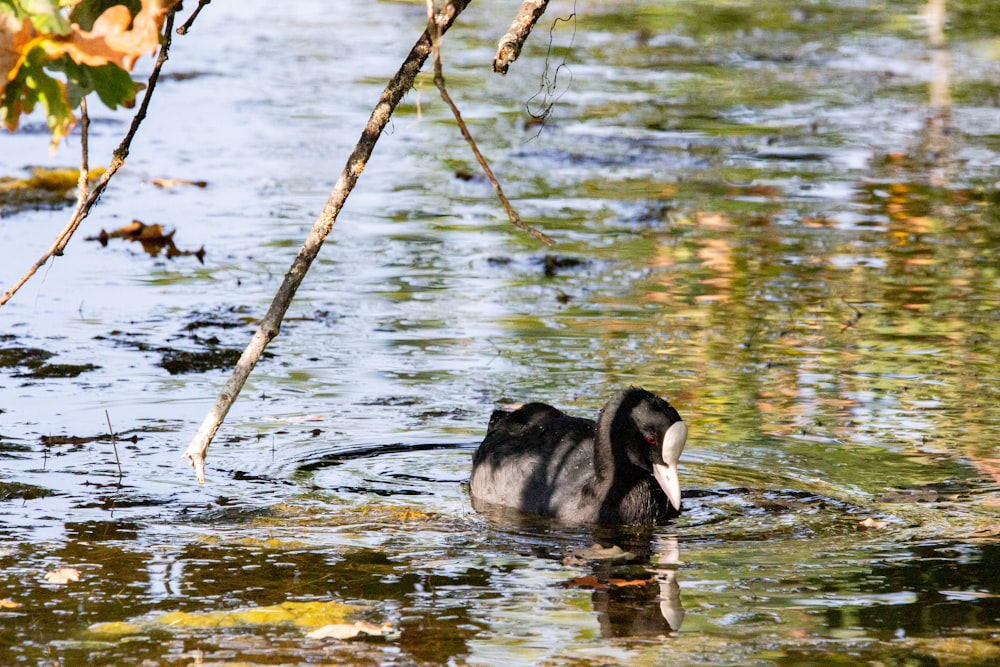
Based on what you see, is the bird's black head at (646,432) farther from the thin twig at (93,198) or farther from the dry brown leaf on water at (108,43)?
the dry brown leaf on water at (108,43)

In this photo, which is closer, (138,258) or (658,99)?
(138,258)

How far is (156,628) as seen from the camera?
5508mm

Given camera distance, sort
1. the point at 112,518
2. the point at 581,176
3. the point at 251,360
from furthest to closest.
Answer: the point at 581,176 → the point at 112,518 → the point at 251,360

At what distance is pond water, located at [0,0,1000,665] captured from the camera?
575 cm

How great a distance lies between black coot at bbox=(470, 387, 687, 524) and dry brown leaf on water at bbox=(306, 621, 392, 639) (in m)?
1.91

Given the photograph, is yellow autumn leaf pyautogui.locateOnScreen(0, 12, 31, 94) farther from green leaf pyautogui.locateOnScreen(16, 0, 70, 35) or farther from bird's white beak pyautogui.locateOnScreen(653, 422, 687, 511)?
bird's white beak pyautogui.locateOnScreen(653, 422, 687, 511)

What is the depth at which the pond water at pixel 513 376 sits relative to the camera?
18.9ft

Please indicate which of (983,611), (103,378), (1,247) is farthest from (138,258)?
(983,611)

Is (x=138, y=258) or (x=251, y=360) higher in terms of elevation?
(x=251, y=360)

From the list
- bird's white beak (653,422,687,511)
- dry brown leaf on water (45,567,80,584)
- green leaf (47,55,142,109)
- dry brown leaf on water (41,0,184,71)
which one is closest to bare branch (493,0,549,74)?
green leaf (47,55,142,109)

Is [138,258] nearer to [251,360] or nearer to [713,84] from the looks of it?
[251,360]

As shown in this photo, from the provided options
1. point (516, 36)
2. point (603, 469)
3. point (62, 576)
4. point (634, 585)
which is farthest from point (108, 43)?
point (603, 469)

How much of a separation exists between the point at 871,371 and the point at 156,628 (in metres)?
4.98

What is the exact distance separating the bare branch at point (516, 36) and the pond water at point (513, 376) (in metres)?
0.22
